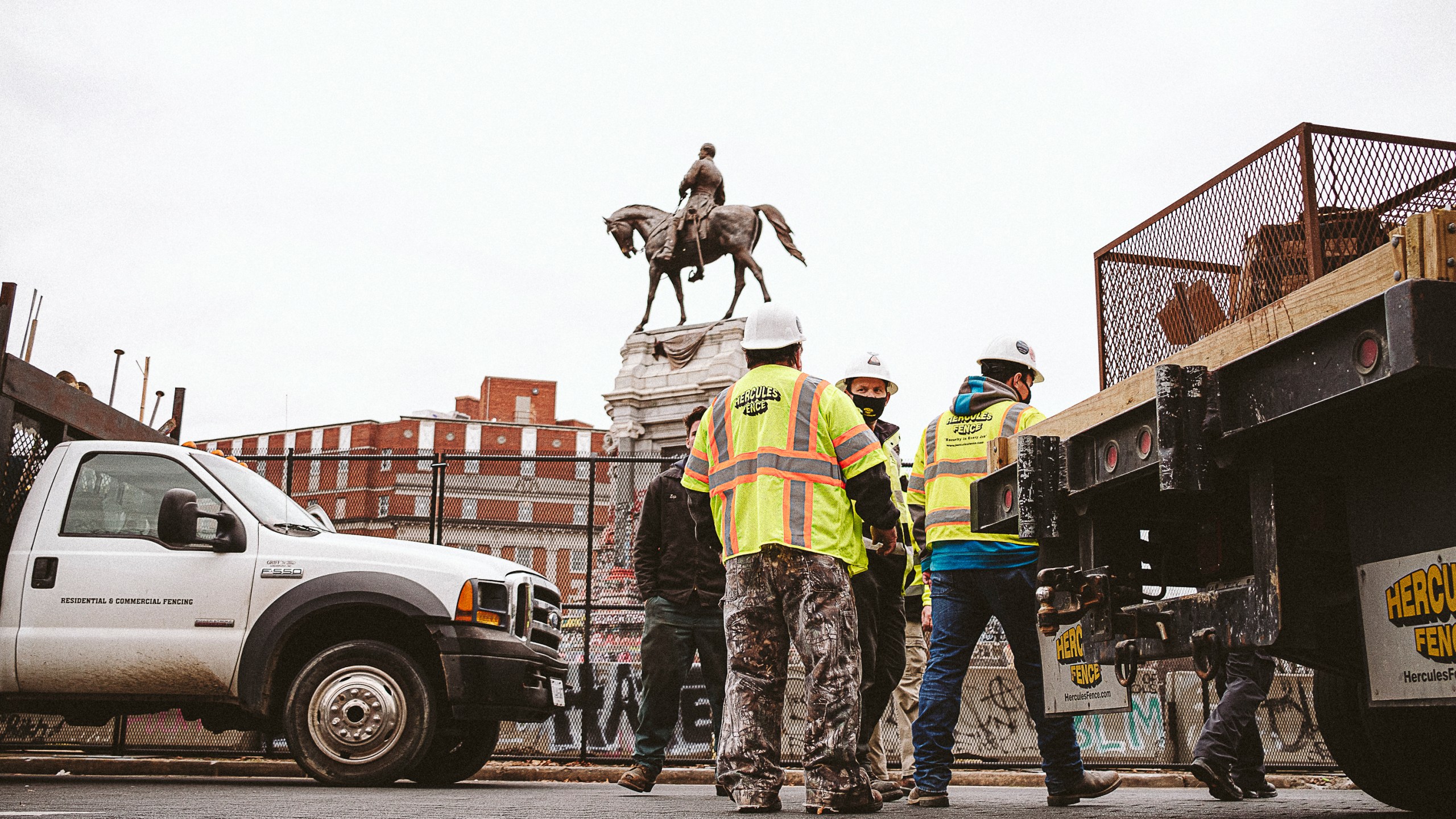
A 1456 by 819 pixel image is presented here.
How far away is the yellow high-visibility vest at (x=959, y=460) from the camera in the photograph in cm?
596

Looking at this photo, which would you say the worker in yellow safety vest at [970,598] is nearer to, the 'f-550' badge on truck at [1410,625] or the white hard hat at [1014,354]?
the white hard hat at [1014,354]

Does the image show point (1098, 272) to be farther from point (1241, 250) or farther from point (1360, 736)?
point (1360, 736)

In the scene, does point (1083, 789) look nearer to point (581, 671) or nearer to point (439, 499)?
point (581, 671)

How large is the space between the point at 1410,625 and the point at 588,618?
9414 millimetres

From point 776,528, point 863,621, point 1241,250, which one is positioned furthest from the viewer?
point 863,621

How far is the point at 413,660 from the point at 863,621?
8.48ft

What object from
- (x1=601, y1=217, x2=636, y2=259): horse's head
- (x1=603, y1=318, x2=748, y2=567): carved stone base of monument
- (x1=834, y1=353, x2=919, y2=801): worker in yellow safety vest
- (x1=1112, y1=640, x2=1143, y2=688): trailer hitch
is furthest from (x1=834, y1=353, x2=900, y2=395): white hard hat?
(x1=601, y1=217, x2=636, y2=259): horse's head

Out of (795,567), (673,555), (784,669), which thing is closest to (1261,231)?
(795,567)

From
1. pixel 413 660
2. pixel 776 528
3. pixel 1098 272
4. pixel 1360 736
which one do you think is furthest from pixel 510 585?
pixel 1360 736

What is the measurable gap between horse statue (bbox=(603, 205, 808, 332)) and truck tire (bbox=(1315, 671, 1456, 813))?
1972 cm

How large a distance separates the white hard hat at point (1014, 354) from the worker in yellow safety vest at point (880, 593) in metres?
A: 0.74

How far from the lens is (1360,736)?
16.3 feet

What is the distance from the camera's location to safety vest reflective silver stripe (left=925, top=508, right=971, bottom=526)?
6.07 m

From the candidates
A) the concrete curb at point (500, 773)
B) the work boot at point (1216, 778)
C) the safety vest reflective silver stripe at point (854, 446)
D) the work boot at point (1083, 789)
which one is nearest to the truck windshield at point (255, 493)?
the concrete curb at point (500, 773)
